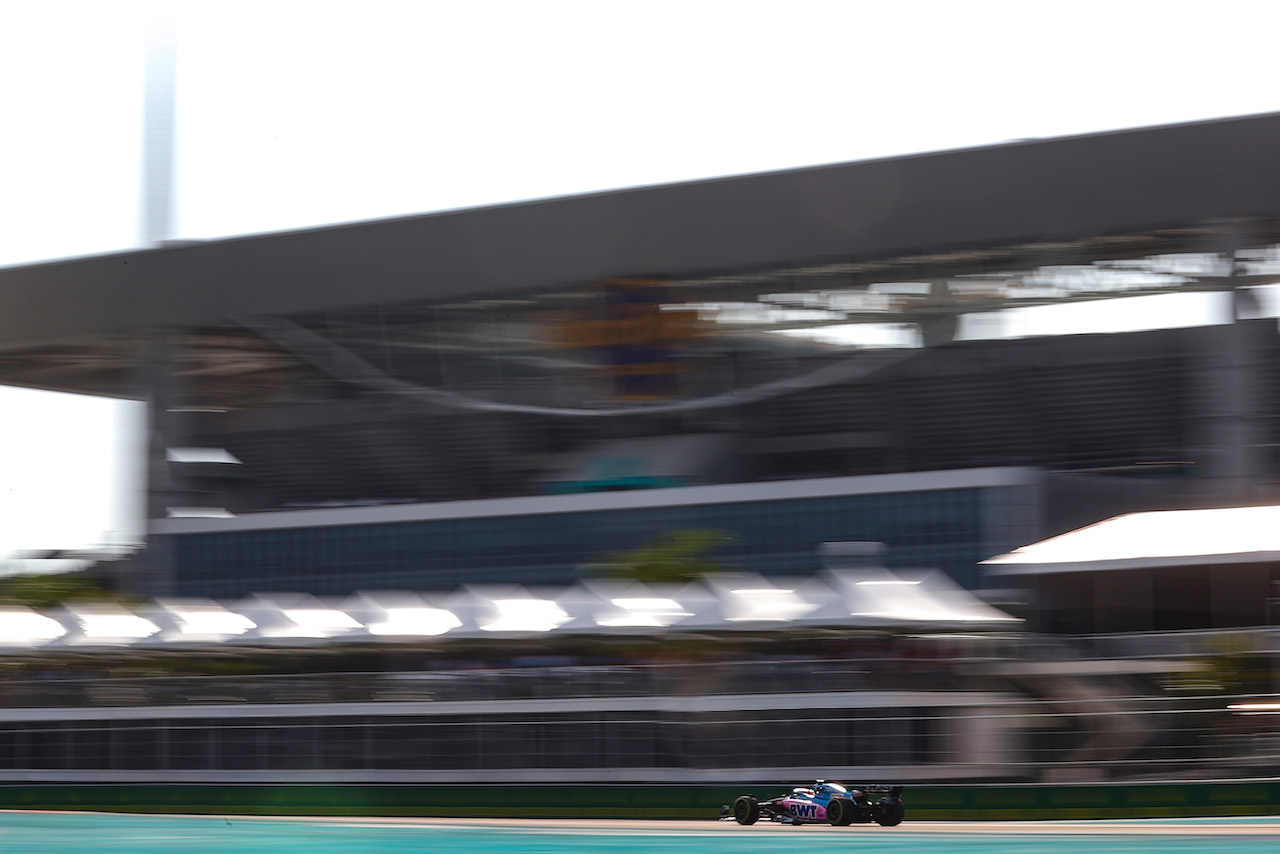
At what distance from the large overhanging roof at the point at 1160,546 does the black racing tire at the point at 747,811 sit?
347 inches

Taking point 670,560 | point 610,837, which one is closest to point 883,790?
point 610,837

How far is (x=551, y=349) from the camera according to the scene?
38031 millimetres

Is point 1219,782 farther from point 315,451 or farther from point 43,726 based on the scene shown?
point 315,451

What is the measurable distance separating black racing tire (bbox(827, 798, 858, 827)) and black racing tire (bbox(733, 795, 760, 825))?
1.18 m

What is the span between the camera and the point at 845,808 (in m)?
18.9

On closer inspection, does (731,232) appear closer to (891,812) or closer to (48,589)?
(891,812)

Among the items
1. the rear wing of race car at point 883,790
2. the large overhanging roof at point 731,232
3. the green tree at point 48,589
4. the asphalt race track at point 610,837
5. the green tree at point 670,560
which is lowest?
the asphalt race track at point 610,837

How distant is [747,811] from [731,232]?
17559 millimetres

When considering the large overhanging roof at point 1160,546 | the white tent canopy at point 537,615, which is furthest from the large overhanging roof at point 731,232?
the white tent canopy at point 537,615

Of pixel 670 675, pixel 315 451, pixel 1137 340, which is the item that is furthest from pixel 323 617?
pixel 1137 340

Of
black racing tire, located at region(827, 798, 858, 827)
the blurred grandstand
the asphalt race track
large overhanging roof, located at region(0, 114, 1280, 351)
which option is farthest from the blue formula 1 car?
large overhanging roof, located at region(0, 114, 1280, 351)

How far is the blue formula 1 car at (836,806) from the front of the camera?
18969mm

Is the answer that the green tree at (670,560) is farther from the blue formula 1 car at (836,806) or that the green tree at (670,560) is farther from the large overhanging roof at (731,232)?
the blue formula 1 car at (836,806)

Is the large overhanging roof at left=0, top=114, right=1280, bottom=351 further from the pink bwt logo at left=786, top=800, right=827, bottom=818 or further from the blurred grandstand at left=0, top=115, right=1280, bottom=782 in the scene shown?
the pink bwt logo at left=786, top=800, right=827, bottom=818
